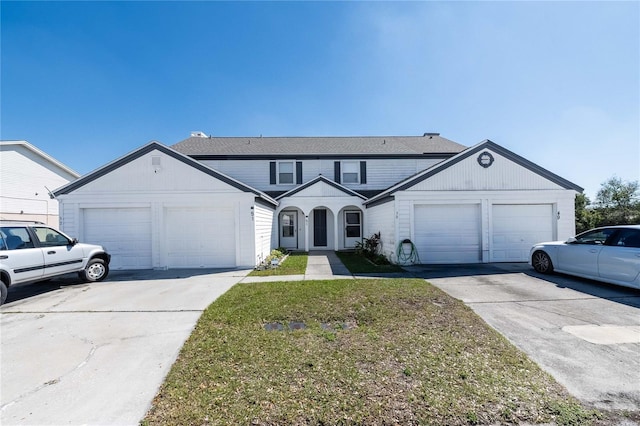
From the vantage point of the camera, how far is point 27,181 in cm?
1741

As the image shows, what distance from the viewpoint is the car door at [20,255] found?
621 centimetres

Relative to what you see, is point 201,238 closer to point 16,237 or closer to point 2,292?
point 16,237

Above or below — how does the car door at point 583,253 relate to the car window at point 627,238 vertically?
below

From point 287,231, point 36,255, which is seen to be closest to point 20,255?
point 36,255

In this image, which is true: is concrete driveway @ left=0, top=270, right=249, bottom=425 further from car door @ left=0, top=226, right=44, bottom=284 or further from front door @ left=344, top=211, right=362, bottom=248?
front door @ left=344, top=211, right=362, bottom=248

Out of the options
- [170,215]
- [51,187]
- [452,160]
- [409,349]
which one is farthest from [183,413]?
[51,187]

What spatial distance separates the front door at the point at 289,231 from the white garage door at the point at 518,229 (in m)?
10.2

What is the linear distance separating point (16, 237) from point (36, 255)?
0.56 meters

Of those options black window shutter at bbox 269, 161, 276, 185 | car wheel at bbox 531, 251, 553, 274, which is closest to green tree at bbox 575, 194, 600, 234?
car wheel at bbox 531, 251, 553, 274

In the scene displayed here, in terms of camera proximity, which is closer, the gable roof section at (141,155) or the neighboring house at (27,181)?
the gable roof section at (141,155)

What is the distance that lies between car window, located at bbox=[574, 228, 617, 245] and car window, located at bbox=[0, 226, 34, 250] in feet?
46.3

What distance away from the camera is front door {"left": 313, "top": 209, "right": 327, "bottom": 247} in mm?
16844

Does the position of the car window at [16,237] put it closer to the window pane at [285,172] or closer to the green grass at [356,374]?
the green grass at [356,374]

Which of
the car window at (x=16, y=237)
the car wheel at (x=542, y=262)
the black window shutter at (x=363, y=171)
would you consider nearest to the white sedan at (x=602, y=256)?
the car wheel at (x=542, y=262)
